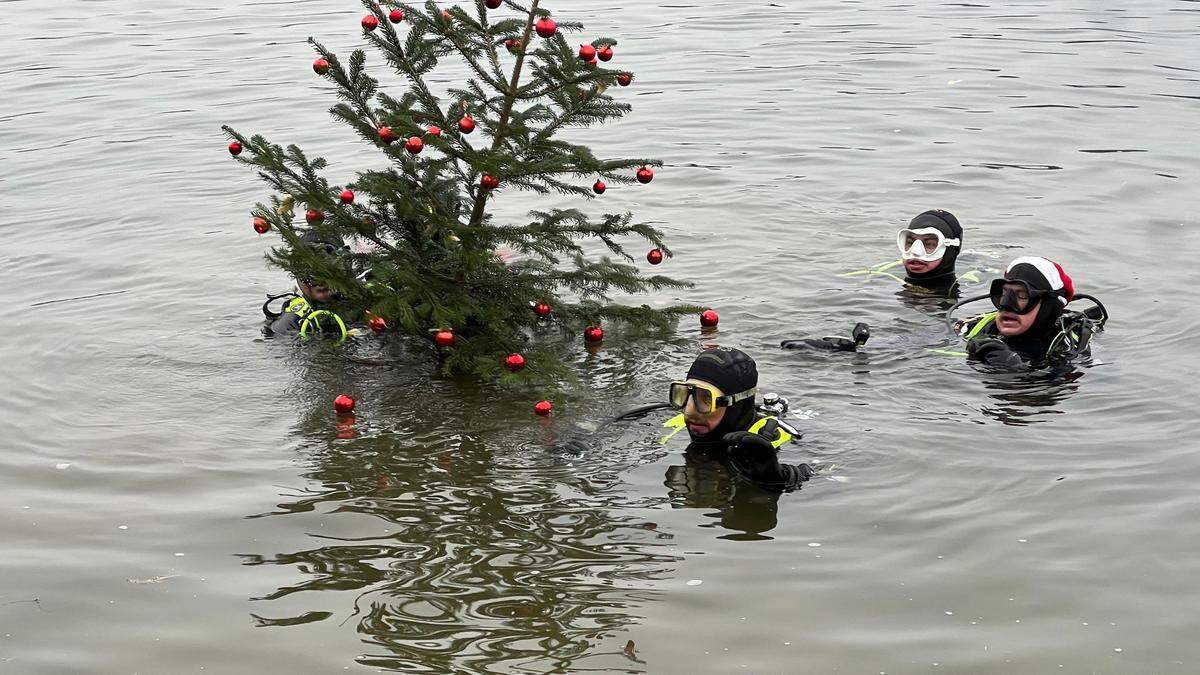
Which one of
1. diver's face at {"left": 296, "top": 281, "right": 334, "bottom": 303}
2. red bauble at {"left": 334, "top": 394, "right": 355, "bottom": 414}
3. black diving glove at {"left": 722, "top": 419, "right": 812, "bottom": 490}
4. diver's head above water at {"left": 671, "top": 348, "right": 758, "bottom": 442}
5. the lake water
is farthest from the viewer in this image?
diver's face at {"left": 296, "top": 281, "right": 334, "bottom": 303}

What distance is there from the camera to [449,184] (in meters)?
8.91

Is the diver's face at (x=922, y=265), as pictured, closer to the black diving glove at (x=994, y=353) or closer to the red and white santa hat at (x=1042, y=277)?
the red and white santa hat at (x=1042, y=277)

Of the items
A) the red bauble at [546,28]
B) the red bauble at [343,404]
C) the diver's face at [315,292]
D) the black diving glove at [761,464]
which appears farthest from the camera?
the diver's face at [315,292]

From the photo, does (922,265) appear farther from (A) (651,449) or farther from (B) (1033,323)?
(A) (651,449)

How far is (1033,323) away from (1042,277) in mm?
355

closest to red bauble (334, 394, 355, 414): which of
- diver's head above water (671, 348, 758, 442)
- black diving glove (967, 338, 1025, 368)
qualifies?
diver's head above water (671, 348, 758, 442)

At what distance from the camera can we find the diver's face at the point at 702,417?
25.6 feet

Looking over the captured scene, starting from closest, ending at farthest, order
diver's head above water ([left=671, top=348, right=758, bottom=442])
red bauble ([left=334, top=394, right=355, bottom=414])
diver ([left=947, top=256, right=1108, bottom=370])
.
A: diver's head above water ([left=671, top=348, right=758, bottom=442]), red bauble ([left=334, top=394, right=355, bottom=414]), diver ([left=947, top=256, right=1108, bottom=370])

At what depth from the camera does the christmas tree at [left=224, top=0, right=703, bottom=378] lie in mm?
8562

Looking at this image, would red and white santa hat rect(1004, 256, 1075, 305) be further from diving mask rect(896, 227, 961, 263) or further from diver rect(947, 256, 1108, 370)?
diving mask rect(896, 227, 961, 263)

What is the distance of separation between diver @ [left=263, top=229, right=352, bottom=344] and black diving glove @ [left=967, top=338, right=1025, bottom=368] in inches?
190

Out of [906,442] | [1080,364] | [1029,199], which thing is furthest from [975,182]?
[906,442]

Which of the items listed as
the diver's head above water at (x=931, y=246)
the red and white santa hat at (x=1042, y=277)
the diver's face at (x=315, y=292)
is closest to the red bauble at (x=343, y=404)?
the diver's face at (x=315, y=292)

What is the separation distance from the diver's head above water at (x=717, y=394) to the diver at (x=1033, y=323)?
2.59 m
